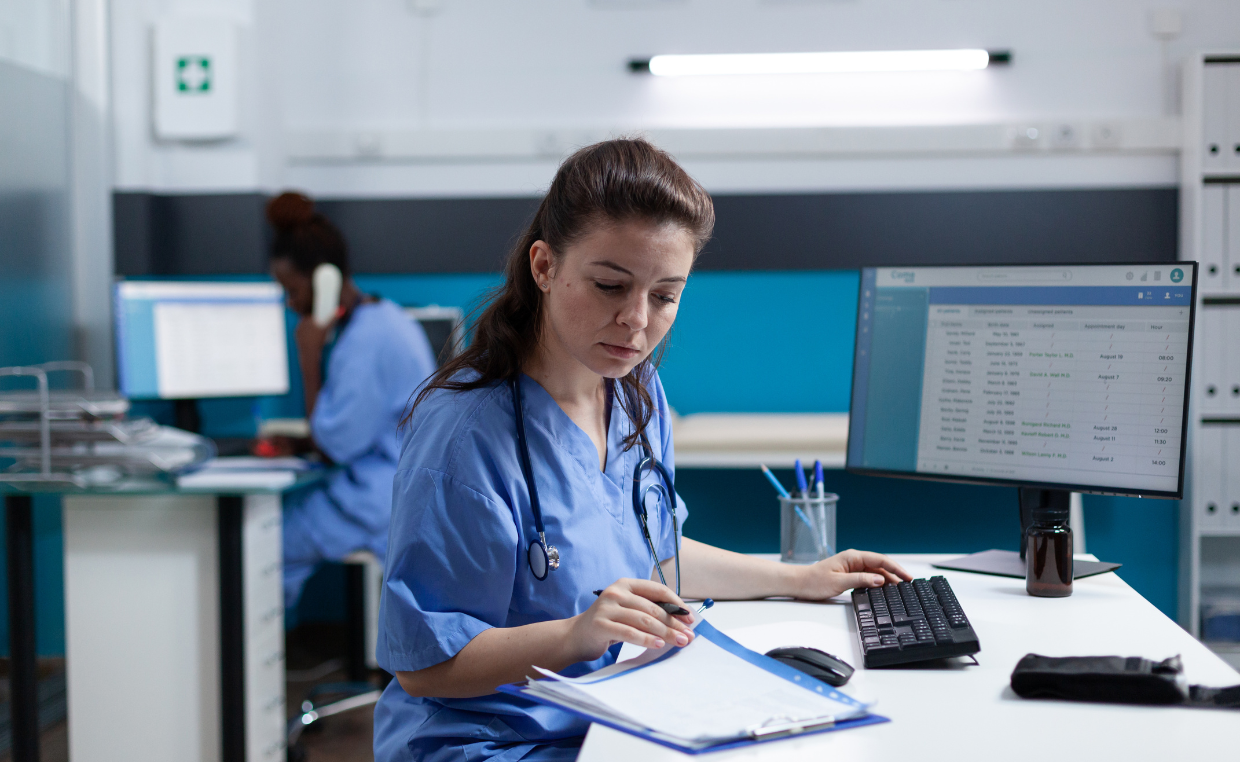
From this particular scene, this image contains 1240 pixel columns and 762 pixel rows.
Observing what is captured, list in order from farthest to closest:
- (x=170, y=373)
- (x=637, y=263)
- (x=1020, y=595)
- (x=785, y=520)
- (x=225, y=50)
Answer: (x=225, y=50), (x=170, y=373), (x=785, y=520), (x=1020, y=595), (x=637, y=263)

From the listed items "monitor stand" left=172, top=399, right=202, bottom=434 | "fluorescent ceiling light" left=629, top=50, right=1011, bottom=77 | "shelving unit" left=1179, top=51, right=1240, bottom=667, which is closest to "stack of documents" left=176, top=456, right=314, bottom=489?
"monitor stand" left=172, top=399, right=202, bottom=434

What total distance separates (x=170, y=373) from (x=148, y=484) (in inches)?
→ 29.2

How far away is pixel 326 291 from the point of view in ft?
8.74

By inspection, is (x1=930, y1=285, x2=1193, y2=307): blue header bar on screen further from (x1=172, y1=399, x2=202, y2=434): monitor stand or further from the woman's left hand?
(x1=172, y1=399, x2=202, y2=434): monitor stand

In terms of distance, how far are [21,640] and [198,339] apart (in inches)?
40.7

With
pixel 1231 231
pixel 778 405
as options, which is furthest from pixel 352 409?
pixel 1231 231

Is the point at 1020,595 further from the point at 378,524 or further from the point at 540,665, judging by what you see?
the point at 378,524

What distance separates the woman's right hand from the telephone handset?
200 cm

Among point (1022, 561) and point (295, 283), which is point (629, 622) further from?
point (295, 283)

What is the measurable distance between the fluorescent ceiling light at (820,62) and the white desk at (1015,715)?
2.46 m

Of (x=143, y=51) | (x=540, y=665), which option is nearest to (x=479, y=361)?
(x=540, y=665)

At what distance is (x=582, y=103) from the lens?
3.28 meters

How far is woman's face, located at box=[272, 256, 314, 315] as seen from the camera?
2.69 m

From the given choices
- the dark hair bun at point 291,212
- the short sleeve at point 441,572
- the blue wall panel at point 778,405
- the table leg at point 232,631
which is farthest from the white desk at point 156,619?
the blue wall panel at point 778,405
